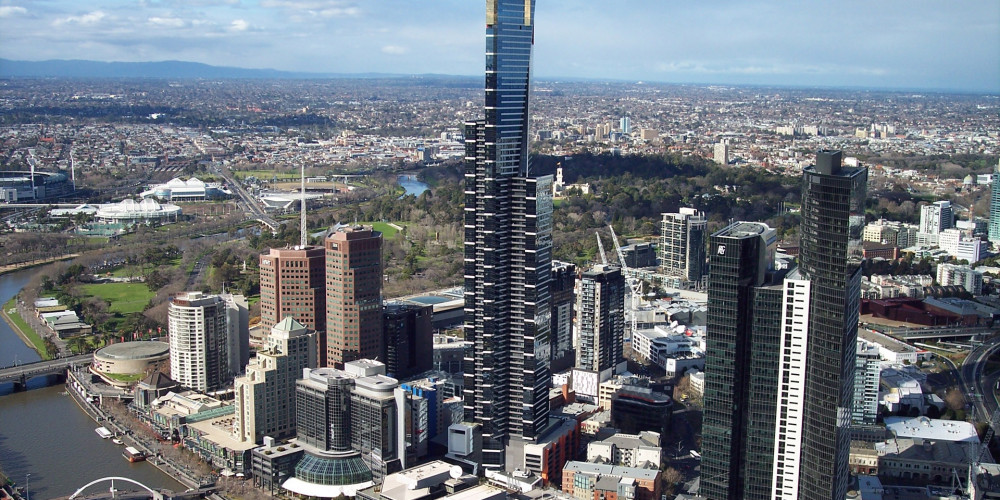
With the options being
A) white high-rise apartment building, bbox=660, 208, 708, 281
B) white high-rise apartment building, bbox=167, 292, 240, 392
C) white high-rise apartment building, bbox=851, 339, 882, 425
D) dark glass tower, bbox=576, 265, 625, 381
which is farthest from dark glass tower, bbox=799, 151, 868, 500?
white high-rise apartment building, bbox=660, 208, 708, 281

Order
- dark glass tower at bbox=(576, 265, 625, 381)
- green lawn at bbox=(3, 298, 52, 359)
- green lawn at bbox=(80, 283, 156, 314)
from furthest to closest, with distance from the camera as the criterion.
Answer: green lawn at bbox=(80, 283, 156, 314)
green lawn at bbox=(3, 298, 52, 359)
dark glass tower at bbox=(576, 265, 625, 381)

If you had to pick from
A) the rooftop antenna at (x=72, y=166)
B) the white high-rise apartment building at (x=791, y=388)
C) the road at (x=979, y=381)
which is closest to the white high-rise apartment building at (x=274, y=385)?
the white high-rise apartment building at (x=791, y=388)

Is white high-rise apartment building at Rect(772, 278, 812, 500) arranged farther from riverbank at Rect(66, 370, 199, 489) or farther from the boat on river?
the boat on river

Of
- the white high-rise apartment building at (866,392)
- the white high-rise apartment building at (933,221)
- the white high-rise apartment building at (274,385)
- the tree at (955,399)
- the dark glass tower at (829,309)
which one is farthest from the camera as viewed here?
the white high-rise apartment building at (933,221)

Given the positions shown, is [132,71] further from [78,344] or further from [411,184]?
[78,344]

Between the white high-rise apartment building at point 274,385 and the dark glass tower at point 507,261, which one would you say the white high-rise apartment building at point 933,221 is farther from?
the white high-rise apartment building at point 274,385

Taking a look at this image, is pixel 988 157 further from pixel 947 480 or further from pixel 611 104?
pixel 611 104
